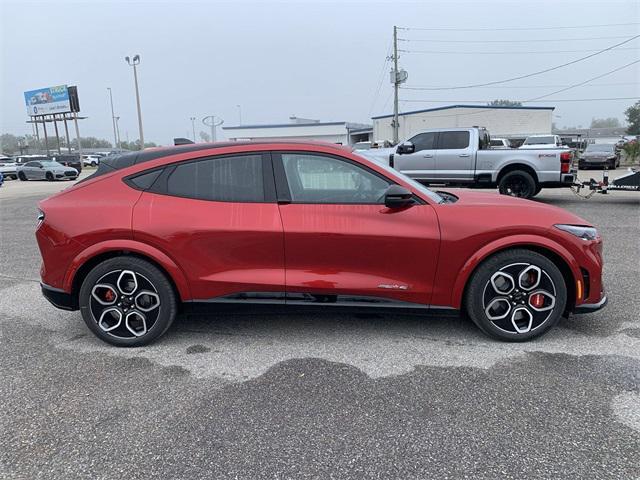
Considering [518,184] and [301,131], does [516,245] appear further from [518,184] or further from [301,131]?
[301,131]

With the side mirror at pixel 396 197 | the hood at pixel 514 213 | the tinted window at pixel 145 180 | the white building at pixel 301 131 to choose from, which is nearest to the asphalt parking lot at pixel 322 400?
the hood at pixel 514 213

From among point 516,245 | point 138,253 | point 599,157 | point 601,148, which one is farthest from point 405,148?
point 601,148

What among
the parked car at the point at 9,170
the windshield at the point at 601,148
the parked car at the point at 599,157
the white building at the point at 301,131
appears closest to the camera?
the parked car at the point at 599,157

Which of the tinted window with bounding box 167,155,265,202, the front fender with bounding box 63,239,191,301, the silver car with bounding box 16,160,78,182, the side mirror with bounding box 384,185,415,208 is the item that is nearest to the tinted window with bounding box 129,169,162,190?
the tinted window with bounding box 167,155,265,202

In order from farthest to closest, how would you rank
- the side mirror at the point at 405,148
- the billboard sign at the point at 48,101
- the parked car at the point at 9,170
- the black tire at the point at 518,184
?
Result: 1. the billboard sign at the point at 48,101
2. the parked car at the point at 9,170
3. the side mirror at the point at 405,148
4. the black tire at the point at 518,184

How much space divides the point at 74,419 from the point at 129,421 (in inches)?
13.6

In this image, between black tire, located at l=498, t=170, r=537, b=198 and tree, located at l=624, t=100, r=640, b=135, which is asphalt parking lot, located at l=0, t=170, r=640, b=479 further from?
tree, located at l=624, t=100, r=640, b=135

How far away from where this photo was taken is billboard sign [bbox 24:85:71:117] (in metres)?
57.1

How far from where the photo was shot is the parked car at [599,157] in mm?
24328

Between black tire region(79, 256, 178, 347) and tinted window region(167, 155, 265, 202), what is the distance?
0.69m

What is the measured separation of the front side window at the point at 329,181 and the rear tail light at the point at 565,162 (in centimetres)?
903

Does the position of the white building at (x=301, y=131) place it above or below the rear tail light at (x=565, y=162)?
above

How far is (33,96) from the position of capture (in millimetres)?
59438

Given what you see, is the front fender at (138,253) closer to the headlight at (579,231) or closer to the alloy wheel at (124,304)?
the alloy wheel at (124,304)
